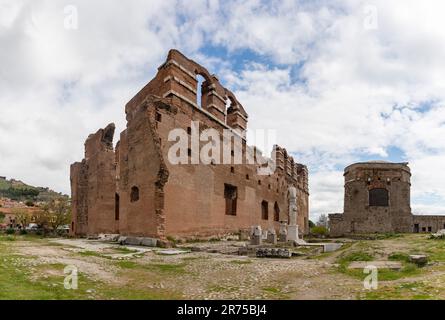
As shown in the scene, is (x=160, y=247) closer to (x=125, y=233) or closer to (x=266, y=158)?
(x=125, y=233)

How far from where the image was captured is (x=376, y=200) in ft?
136

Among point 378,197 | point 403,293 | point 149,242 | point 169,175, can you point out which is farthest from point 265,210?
point 403,293

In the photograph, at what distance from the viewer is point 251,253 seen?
1312cm

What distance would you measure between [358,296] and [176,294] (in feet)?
9.85

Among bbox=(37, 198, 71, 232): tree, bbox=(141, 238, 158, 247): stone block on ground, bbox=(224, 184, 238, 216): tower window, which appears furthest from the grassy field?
bbox=(37, 198, 71, 232): tree

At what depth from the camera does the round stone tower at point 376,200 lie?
4056cm

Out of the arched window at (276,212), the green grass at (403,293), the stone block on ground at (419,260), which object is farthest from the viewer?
the arched window at (276,212)

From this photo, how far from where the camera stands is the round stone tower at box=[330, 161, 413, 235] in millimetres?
40562

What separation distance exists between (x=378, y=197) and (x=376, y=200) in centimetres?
44

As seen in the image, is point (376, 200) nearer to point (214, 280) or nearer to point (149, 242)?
point (149, 242)

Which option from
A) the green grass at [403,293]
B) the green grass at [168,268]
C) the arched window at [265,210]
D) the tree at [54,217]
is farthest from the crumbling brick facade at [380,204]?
the green grass at [403,293]

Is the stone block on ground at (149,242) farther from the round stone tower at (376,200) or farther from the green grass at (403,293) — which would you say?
the round stone tower at (376,200)
